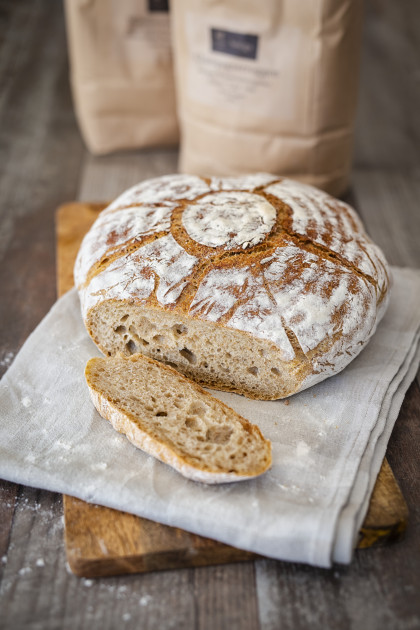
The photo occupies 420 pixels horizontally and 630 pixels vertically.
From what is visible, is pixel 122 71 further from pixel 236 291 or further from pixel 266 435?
pixel 266 435

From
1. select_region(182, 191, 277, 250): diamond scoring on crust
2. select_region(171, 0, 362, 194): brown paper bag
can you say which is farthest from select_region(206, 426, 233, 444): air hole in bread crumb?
select_region(171, 0, 362, 194): brown paper bag

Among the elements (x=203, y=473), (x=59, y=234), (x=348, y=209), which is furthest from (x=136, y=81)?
(x=203, y=473)

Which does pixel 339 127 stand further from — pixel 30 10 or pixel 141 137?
pixel 30 10

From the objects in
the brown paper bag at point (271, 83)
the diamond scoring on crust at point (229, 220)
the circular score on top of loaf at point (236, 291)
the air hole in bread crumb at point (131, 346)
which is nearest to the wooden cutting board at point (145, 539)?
the circular score on top of loaf at point (236, 291)

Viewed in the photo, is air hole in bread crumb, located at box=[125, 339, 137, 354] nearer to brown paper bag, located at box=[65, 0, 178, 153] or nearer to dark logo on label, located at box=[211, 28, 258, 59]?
dark logo on label, located at box=[211, 28, 258, 59]

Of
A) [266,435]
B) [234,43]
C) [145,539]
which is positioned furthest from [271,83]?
[145,539]

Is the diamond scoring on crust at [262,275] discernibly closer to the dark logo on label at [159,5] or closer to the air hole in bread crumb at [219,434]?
the air hole in bread crumb at [219,434]
